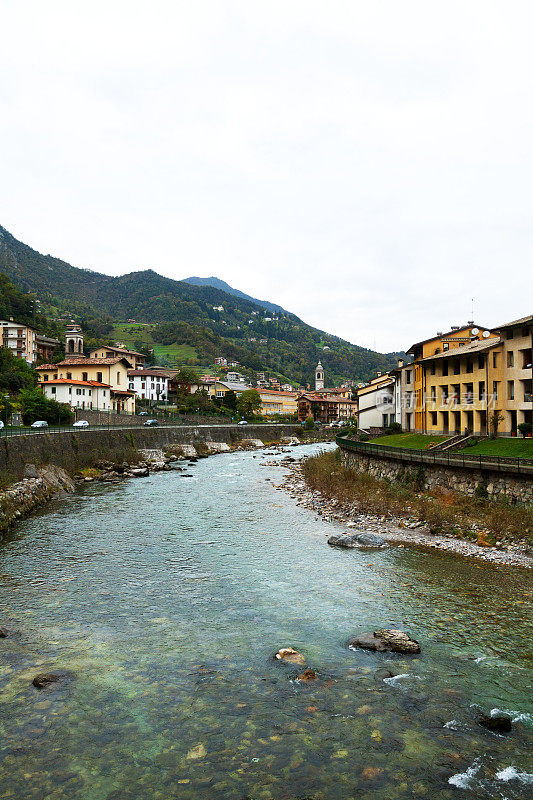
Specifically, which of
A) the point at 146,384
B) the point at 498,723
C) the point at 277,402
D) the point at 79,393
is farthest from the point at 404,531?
the point at 277,402

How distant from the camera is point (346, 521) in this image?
30.3 meters

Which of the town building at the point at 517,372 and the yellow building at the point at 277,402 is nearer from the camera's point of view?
the town building at the point at 517,372

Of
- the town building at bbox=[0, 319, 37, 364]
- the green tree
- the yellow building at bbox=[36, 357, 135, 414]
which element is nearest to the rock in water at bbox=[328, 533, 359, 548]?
the yellow building at bbox=[36, 357, 135, 414]

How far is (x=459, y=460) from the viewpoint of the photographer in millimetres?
29672

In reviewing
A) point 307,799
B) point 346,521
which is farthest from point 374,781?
point 346,521

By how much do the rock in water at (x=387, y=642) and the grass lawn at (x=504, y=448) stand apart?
66.9 feet

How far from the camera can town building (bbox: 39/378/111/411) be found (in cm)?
7912

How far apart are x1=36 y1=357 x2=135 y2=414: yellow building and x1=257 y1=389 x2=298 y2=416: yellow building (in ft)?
237

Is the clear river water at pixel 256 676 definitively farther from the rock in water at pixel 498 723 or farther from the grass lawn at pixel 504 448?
the grass lawn at pixel 504 448

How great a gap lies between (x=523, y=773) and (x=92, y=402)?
83.8 metres

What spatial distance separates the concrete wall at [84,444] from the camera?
3681 cm

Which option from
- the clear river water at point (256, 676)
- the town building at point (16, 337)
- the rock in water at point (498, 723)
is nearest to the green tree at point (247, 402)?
the town building at point (16, 337)

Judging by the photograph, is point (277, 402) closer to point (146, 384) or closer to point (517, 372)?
point (146, 384)

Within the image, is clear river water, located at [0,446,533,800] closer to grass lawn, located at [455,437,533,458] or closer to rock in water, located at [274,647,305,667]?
rock in water, located at [274,647,305,667]
